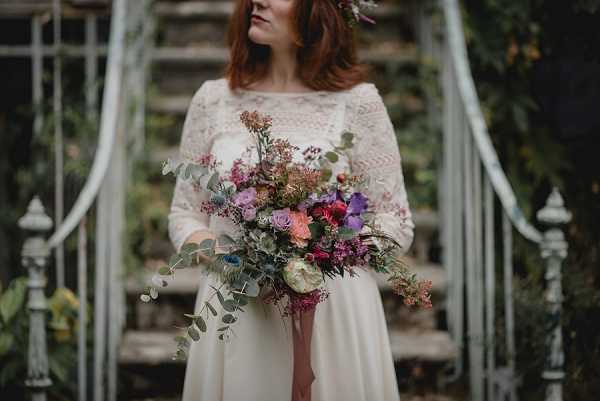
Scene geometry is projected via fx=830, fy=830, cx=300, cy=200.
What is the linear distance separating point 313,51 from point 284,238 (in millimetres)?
920

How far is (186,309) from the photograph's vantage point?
385 cm

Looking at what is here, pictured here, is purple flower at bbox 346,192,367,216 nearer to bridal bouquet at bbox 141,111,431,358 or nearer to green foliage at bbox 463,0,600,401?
bridal bouquet at bbox 141,111,431,358

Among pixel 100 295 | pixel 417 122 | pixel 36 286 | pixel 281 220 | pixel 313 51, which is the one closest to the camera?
pixel 281 220

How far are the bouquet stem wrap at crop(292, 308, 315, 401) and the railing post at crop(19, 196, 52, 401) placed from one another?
1.13 metres

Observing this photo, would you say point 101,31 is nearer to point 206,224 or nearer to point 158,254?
point 158,254

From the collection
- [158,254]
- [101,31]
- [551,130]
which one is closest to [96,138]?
[158,254]

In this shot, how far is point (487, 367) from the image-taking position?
11.6 ft

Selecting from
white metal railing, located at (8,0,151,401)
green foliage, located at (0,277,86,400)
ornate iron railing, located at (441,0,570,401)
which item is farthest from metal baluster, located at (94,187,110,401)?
ornate iron railing, located at (441,0,570,401)

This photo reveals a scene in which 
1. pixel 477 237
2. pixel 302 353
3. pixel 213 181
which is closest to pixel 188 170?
pixel 213 181

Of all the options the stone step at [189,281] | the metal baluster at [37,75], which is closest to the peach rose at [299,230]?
the stone step at [189,281]

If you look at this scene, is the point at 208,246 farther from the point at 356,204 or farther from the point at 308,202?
the point at 356,204

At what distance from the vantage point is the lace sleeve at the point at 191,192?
8.38ft

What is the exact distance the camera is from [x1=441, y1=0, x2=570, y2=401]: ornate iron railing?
114 inches

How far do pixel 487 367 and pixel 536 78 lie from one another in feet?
5.08
